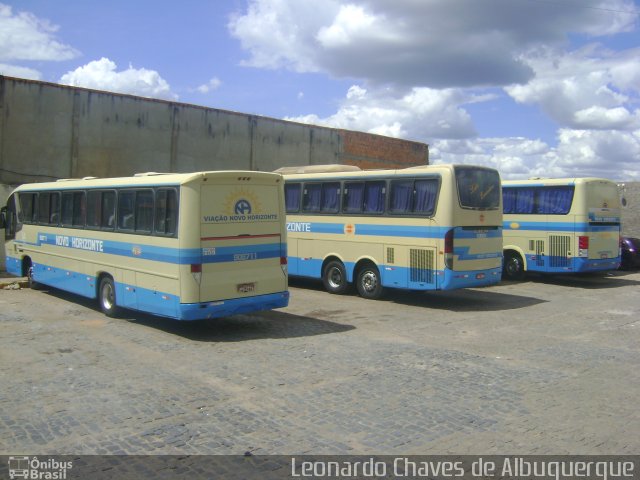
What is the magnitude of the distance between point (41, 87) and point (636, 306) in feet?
58.7

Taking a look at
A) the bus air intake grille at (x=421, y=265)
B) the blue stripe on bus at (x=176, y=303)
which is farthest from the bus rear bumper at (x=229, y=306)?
the bus air intake grille at (x=421, y=265)

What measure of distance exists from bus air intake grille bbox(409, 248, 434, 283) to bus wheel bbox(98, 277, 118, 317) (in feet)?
20.3

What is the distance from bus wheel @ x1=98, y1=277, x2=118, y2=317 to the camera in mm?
11289

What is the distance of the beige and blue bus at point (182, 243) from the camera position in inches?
370

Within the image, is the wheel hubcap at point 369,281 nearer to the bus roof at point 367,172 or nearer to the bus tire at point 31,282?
the bus roof at point 367,172

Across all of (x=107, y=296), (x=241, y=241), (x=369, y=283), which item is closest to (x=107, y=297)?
(x=107, y=296)

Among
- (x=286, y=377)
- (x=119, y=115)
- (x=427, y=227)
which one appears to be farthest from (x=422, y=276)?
(x=119, y=115)

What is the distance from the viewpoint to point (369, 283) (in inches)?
561

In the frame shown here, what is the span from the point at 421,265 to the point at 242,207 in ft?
15.3

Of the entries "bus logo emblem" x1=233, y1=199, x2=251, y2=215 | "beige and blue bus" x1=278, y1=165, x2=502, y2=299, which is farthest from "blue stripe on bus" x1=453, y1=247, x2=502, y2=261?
"bus logo emblem" x1=233, y1=199, x2=251, y2=215

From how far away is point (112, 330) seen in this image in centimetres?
A: 1031

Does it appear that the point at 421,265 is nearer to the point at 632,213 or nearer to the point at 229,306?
the point at 229,306

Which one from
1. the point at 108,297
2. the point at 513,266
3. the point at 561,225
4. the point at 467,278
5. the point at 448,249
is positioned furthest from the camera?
the point at 513,266

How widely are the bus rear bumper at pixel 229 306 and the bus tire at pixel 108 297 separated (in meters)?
2.51
